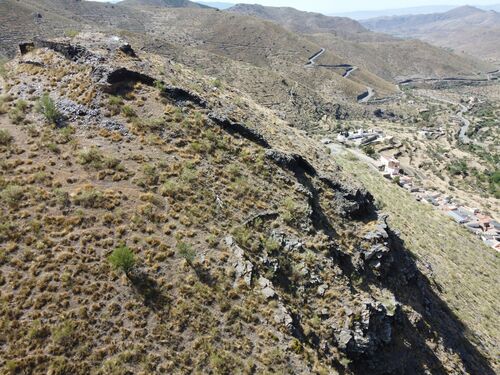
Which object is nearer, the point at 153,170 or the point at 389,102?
the point at 153,170

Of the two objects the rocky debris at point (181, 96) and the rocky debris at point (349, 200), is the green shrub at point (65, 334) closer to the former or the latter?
the rocky debris at point (181, 96)

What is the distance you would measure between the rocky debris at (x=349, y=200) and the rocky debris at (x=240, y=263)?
28.8 feet

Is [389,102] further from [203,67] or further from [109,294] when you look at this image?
[109,294]

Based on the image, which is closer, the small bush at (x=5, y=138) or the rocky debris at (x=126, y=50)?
the small bush at (x=5, y=138)

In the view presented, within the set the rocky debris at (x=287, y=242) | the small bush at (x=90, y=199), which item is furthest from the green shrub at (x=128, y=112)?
the rocky debris at (x=287, y=242)

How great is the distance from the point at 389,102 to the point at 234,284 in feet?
489

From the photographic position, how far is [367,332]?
52.3 feet

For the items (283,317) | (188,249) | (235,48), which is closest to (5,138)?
(188,249)

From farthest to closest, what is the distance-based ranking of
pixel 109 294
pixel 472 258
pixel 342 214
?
pixel 472 258
pixel 342 214
pixel 109 294

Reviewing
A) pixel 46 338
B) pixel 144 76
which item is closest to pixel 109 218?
pixel 46 338

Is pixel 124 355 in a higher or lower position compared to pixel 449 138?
higher

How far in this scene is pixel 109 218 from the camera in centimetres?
1594

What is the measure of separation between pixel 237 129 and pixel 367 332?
47.5ft

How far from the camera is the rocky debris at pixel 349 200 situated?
2300 cm
